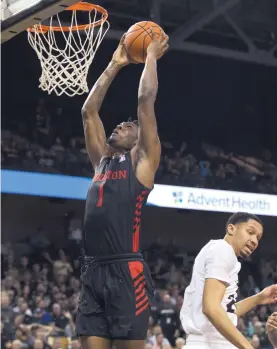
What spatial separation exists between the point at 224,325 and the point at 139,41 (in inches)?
69.5

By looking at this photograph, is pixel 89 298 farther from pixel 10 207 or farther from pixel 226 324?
pixel 10 207

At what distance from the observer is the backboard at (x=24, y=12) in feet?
17.7

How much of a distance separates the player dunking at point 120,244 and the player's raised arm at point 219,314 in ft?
1.10

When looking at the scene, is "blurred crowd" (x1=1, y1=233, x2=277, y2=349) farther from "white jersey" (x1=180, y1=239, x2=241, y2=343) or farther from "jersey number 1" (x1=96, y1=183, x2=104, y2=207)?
"jersey number 1" (x1=96, y1=183, x2=104, y2=207)

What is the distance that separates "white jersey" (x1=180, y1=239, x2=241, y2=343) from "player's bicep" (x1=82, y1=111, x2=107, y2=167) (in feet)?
2.80

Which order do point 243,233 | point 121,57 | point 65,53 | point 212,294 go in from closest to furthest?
1. point 212,294
2. point 243,233
3. point 121,57
4. point 65,53

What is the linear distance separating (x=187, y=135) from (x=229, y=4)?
384 cm

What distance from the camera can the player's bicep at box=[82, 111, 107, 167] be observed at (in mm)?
4914

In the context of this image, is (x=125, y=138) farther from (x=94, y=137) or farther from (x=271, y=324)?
(x=271, y=324)

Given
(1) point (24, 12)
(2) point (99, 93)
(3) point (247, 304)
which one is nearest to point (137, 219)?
(2) point (99, 93)

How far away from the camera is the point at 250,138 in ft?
76.1

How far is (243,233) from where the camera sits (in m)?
4.96

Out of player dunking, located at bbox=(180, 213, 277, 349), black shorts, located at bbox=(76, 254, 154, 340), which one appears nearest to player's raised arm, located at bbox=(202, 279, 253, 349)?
player dunking, located at bbox=(180, 213, 277, 349)

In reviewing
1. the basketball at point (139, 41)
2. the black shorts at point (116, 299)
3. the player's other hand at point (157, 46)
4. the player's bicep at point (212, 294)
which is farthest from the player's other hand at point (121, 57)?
the player's bicep at point (212, 294)
